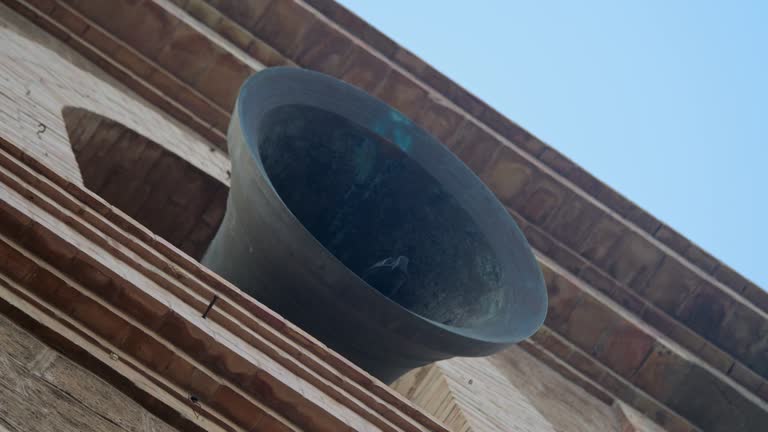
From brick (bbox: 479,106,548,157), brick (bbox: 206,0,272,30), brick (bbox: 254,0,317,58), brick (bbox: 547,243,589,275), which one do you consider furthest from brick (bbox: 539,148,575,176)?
brick (bbox: 206,0,272,30)

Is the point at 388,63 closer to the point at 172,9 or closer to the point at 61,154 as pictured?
the point at 172,9

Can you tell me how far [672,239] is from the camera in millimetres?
7008

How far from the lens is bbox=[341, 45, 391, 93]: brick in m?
6.68

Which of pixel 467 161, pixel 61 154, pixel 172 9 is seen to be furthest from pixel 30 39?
pixel 467 161

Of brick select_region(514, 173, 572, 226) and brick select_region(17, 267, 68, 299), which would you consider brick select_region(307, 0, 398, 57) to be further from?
brick select_region(17, 267, 68, 299)

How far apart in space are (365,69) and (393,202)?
256 cm

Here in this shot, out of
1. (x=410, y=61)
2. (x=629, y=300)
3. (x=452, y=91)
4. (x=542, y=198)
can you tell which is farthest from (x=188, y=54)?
(x=629, y=300)

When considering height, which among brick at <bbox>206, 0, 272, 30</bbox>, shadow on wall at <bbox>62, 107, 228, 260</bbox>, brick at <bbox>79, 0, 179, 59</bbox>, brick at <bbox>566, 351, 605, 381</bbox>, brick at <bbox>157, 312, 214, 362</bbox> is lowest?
shadow on wall at <bbox>62, 107, 228, 260</bbox>

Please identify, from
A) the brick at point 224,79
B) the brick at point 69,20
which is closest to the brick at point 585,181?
the brick at point 224,79

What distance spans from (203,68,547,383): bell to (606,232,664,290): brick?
9.10ft

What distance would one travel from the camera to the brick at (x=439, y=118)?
21.9 feet

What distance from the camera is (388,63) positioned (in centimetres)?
673

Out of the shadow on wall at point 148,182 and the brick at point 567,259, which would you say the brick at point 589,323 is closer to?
the brick at point 567,259

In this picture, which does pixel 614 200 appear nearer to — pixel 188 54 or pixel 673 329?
pixel 673 329
